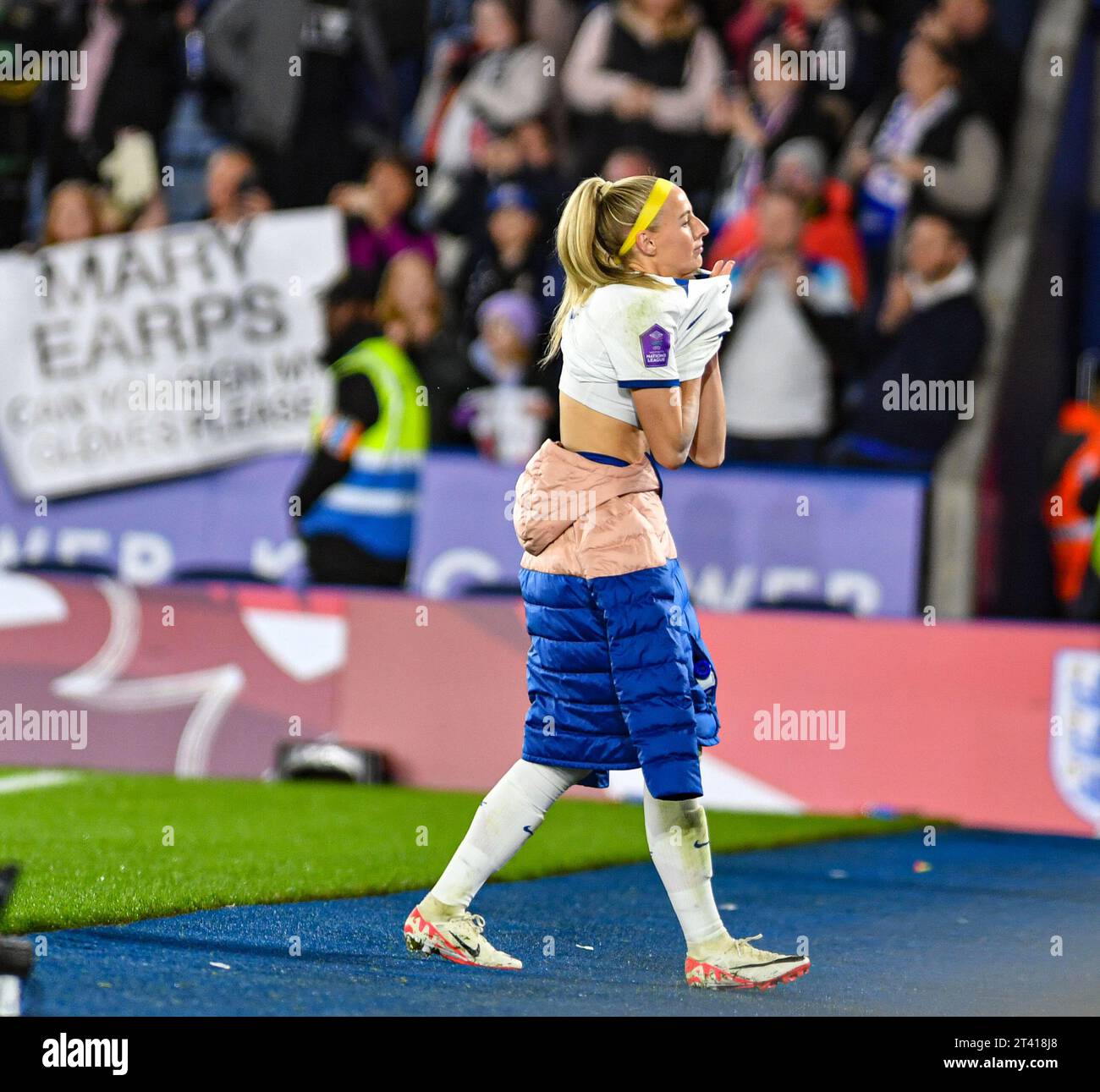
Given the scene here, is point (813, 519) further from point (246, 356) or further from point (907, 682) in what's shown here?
point (246, 356)

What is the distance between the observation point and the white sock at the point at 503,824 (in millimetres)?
5059

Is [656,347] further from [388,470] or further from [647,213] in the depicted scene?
[388,470]

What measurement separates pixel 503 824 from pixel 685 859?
1.66 feet

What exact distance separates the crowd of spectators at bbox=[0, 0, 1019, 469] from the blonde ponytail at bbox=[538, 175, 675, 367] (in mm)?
5830

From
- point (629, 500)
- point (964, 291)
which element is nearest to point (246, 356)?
point (964, 291)

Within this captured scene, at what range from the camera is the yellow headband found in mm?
4973

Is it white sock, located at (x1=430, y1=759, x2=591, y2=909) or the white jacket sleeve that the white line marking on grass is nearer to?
white sock, located at (x1=430, y1=759, x2=591, y2=909)

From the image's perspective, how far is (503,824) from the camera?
5059mm

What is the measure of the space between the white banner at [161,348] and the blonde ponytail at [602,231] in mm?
7665

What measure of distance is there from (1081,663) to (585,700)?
16.7 ft

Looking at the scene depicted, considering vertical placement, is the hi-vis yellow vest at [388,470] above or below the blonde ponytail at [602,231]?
below

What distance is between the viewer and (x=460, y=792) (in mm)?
10430

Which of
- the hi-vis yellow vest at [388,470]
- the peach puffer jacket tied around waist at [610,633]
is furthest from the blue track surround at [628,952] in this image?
the hi-vis yellow vest at [388,470]

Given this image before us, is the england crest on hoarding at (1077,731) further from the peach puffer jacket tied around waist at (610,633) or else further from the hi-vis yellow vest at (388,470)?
the peach puffer jacket tied around waist at (610,633)
